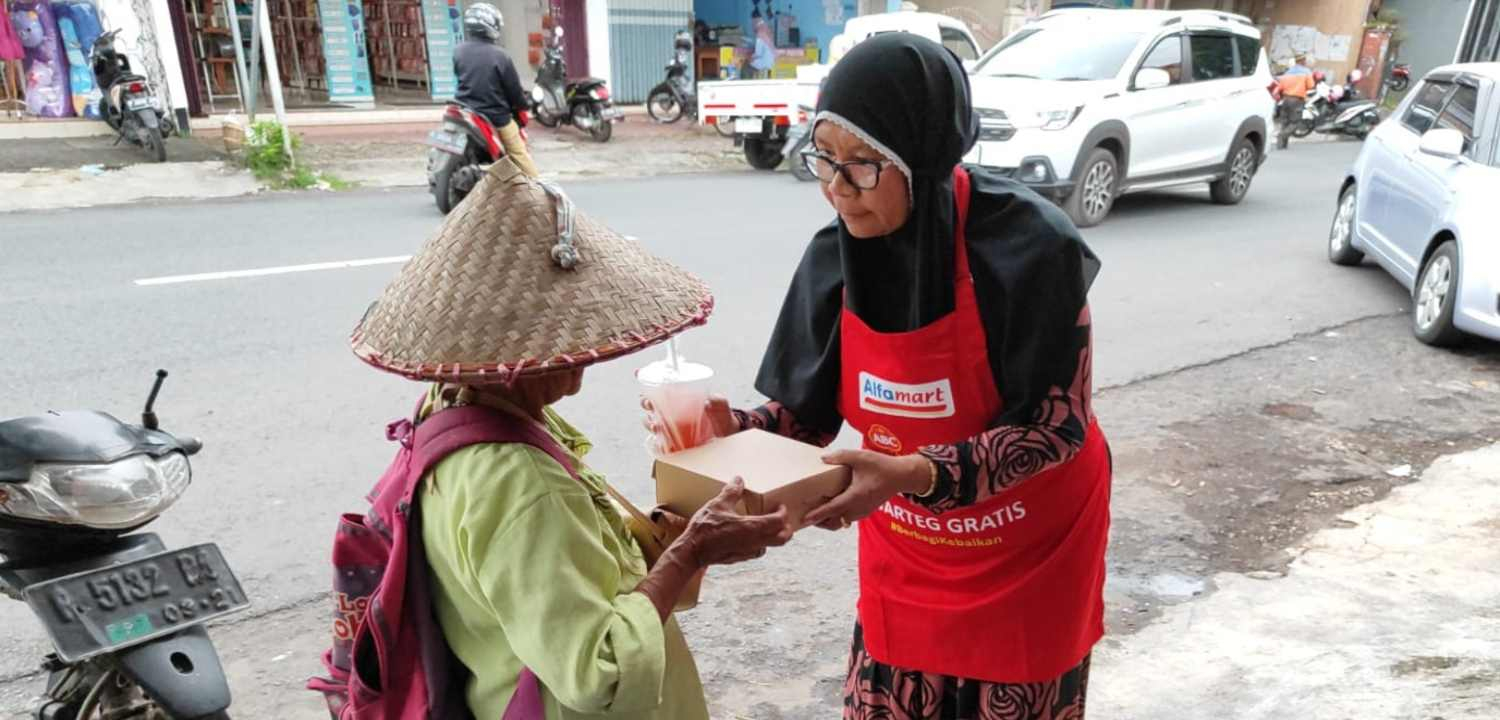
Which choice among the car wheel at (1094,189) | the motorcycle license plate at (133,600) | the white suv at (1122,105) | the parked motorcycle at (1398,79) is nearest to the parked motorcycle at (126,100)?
the white suv at (1122,105)

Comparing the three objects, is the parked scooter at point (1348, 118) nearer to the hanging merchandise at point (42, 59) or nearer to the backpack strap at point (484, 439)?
the hanging merchandise at point (42, 59)

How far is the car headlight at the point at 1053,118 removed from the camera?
27.8ft

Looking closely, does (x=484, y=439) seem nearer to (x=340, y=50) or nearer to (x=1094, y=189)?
(x=1094, y=189)

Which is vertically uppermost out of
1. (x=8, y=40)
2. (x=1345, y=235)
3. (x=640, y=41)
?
(x=8, y=40)

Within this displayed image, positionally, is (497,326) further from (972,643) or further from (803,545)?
(803,545)

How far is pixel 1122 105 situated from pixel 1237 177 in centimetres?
250

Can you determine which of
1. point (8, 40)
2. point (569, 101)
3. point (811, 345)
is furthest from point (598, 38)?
point (811, 345)

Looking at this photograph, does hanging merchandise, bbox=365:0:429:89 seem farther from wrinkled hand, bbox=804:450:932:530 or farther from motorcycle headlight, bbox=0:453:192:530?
wrinkled hand, bbox=804:450:932:530

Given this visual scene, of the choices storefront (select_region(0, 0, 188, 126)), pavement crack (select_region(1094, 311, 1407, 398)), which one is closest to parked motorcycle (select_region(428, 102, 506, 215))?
storefront (select_region(0, 0, 188, 126))

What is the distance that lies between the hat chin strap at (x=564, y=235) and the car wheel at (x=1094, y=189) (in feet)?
25.7

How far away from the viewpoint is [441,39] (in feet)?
49.6

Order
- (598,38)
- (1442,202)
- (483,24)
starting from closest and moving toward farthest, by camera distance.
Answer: (1442,202) < (483,24) < (598,38)

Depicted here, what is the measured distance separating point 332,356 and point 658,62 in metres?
12.8

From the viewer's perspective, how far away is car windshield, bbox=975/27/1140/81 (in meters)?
8.98
